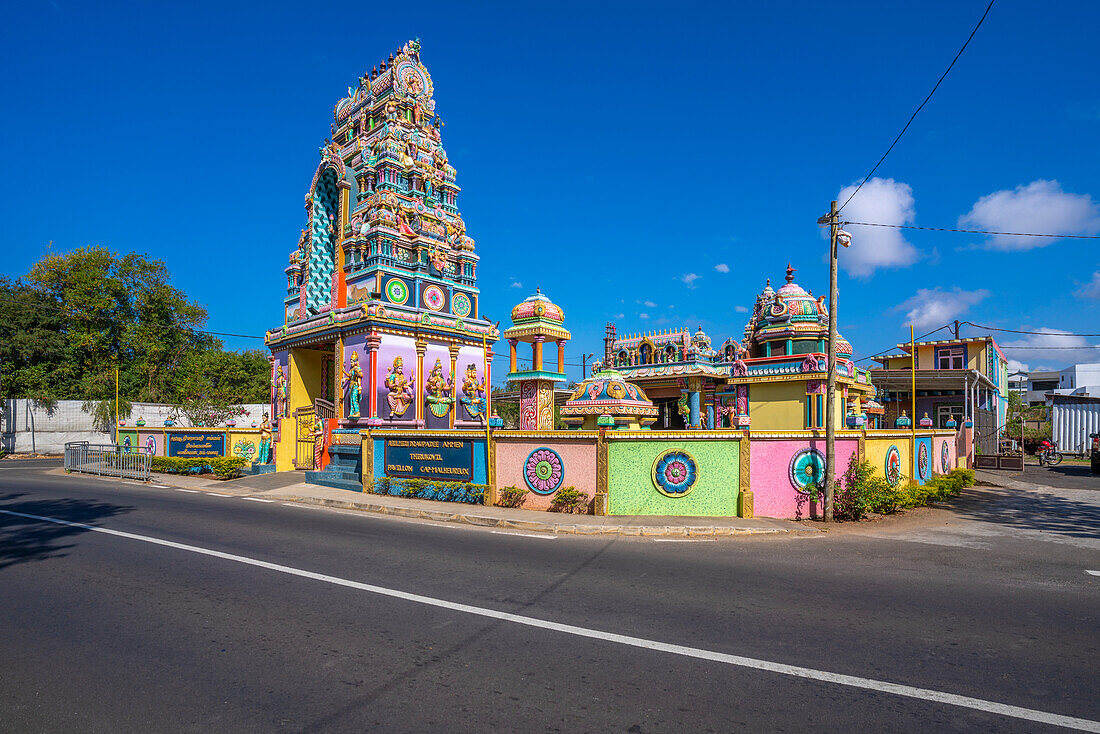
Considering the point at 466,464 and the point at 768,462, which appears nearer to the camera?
the point at 768,462

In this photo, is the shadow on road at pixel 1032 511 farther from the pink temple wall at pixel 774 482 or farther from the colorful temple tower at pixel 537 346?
the colorful temple tower at pixel 537 346

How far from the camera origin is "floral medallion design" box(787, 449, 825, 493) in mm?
11859

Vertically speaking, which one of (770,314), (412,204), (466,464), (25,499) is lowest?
(25,499)

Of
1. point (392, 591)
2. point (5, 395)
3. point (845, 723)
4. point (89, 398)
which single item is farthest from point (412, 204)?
point (5, 395)

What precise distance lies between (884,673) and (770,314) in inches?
725

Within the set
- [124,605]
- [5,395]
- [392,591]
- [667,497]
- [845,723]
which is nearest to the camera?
[845,723]

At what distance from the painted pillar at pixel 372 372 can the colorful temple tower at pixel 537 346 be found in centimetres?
458

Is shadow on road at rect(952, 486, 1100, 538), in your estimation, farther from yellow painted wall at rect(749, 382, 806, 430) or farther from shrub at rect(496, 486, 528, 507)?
shrub at rect(496, 486, 528, 507)

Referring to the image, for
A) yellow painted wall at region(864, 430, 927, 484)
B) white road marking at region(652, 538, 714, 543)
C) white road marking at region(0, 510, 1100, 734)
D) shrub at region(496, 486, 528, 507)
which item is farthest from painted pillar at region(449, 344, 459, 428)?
white road marking at region(0, 510, 1100, 734)

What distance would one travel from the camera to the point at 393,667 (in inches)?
177

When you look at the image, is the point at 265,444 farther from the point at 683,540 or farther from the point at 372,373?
the point at 683,540

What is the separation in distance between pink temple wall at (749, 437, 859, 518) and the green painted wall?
1.34ft

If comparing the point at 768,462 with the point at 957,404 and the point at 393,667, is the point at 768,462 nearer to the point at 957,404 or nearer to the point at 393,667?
the point at 393,667

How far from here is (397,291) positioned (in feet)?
68.7
